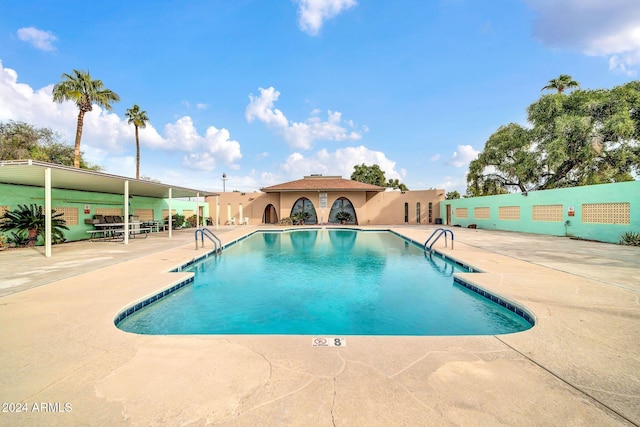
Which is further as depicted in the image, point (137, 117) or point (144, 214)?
point (137, 117)

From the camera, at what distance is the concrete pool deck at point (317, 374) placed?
187 centimetres

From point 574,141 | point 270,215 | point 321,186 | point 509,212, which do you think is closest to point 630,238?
point 509,212

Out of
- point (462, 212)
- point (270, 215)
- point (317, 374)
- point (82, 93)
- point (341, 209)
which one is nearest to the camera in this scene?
point (317, 374)

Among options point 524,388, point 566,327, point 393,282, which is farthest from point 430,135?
point 524,388

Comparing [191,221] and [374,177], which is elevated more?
[374,177]

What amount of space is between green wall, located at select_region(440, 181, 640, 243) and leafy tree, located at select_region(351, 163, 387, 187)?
22788 millimetres

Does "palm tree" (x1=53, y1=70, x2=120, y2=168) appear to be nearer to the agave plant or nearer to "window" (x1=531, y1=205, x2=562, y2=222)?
the agave plant

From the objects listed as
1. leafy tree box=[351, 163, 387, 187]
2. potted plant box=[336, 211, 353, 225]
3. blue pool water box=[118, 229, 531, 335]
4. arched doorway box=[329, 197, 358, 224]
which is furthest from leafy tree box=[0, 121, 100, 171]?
leafy tree box=[351, 163, 387, 187]

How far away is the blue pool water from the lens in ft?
13.9

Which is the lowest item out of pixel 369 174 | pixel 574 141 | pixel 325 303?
pixel 325 303

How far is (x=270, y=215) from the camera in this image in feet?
85.8

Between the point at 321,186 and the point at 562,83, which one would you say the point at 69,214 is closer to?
the point at 321,186

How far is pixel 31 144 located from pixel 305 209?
25208 mm

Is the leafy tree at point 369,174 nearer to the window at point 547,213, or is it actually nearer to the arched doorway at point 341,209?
the arched doorway at point 341,209
